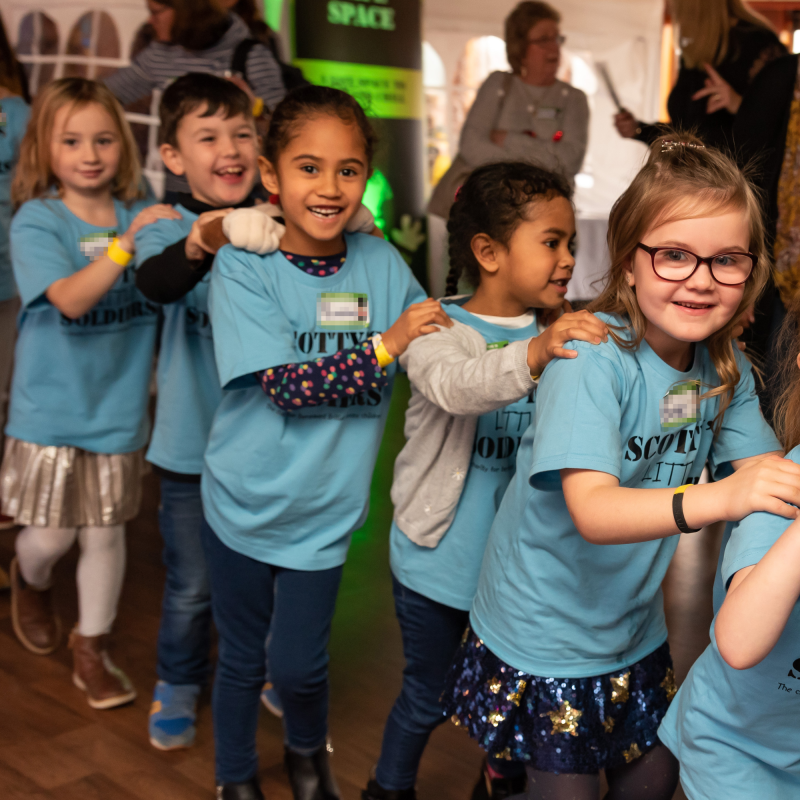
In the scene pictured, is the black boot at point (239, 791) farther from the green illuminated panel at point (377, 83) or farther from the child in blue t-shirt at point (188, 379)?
the green illuminated panel at point (377, 83)

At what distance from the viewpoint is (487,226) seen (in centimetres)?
161

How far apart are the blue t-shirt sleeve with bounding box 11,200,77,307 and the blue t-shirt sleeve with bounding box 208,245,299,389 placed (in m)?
0.63

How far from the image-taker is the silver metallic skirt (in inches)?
84.9

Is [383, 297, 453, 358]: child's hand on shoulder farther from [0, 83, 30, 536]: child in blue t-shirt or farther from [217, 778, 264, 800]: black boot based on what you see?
[0, 83, 30, 536]: child in blue t-shirt

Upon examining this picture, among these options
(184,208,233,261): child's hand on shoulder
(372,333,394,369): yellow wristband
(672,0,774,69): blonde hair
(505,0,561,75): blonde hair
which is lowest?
(372,333,394,369): yellow wristband

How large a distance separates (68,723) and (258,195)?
1292 millimetres

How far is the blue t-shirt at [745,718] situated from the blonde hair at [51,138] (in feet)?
5.62

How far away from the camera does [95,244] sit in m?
2.14

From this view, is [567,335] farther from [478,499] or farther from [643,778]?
[643,778]

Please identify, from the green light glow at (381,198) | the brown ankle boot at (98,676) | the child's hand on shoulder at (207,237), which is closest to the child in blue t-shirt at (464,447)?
the child's hand on shoulder at (207,237)

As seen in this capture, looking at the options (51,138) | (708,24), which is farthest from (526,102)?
(51,138)

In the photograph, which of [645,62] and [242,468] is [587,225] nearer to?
[645,62]

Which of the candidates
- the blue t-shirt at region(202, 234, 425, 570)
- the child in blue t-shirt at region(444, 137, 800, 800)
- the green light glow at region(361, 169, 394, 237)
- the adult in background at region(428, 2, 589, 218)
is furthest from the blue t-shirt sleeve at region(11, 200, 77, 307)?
the green light glow at region(361, 169, 394, 237)

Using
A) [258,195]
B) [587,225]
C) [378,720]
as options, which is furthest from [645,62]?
[378,720]
